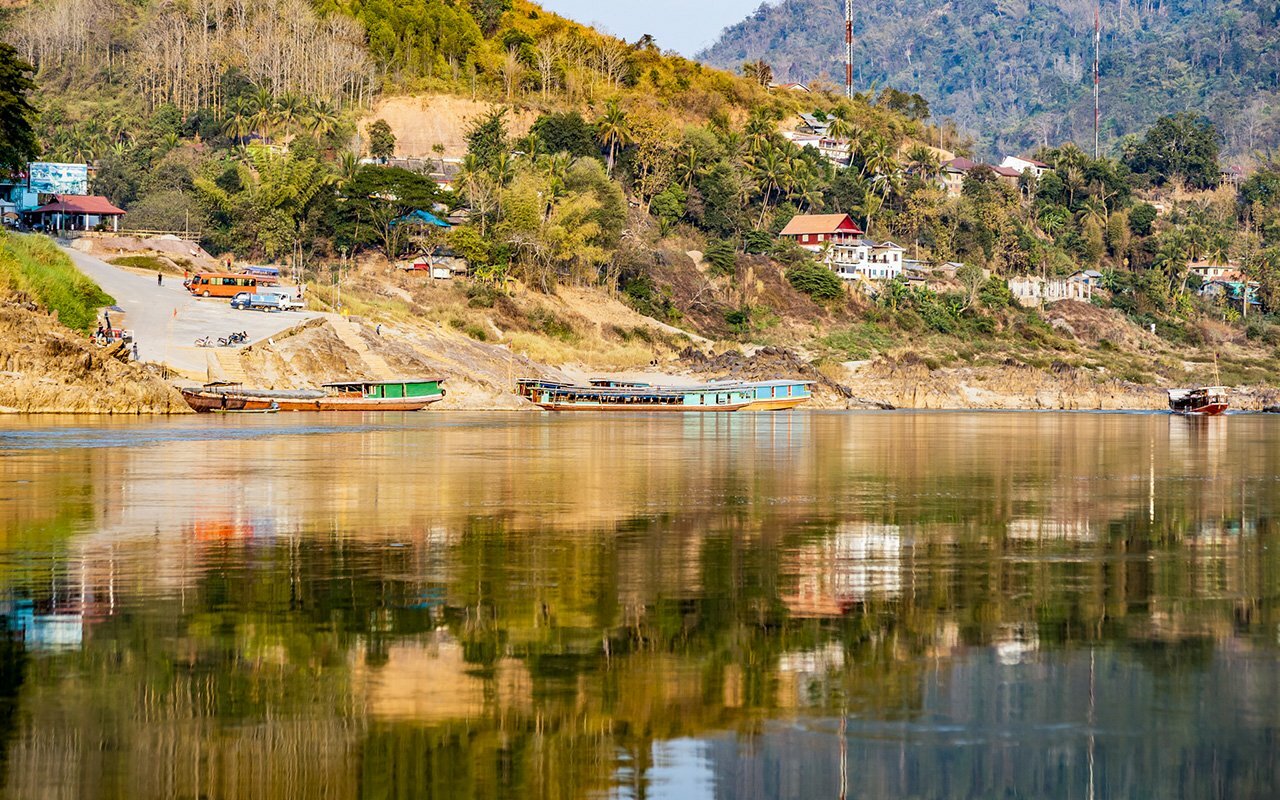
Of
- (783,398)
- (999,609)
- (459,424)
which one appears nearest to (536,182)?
(783,398)

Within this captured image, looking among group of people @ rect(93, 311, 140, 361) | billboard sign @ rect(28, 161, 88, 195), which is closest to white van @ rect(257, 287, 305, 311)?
group of people @ rect(93, 311, 140, 361)

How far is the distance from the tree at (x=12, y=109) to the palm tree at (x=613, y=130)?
2772 inches

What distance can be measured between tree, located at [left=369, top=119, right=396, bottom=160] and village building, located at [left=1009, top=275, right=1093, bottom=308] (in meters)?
74.8

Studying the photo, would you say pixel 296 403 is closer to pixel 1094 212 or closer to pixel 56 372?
pixel 56 372

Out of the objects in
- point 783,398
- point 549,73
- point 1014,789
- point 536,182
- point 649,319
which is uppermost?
point 549,73

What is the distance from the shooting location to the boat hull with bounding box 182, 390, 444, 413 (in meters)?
75.2

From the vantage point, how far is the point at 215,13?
169500mm

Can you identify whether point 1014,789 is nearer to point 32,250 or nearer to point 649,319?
point 32,250

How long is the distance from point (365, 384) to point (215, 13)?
104 metres

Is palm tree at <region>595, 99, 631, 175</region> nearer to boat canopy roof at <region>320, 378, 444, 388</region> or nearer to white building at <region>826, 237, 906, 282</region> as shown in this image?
white building at <region>826, 237, 906, 282</region>

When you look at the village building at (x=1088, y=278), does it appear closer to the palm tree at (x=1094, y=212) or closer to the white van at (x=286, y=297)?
the palm tree at (x=1094, y=212)

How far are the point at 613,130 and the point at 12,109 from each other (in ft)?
246

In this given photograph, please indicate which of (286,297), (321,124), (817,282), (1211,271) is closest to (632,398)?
(286,297)

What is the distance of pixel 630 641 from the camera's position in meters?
16.2
